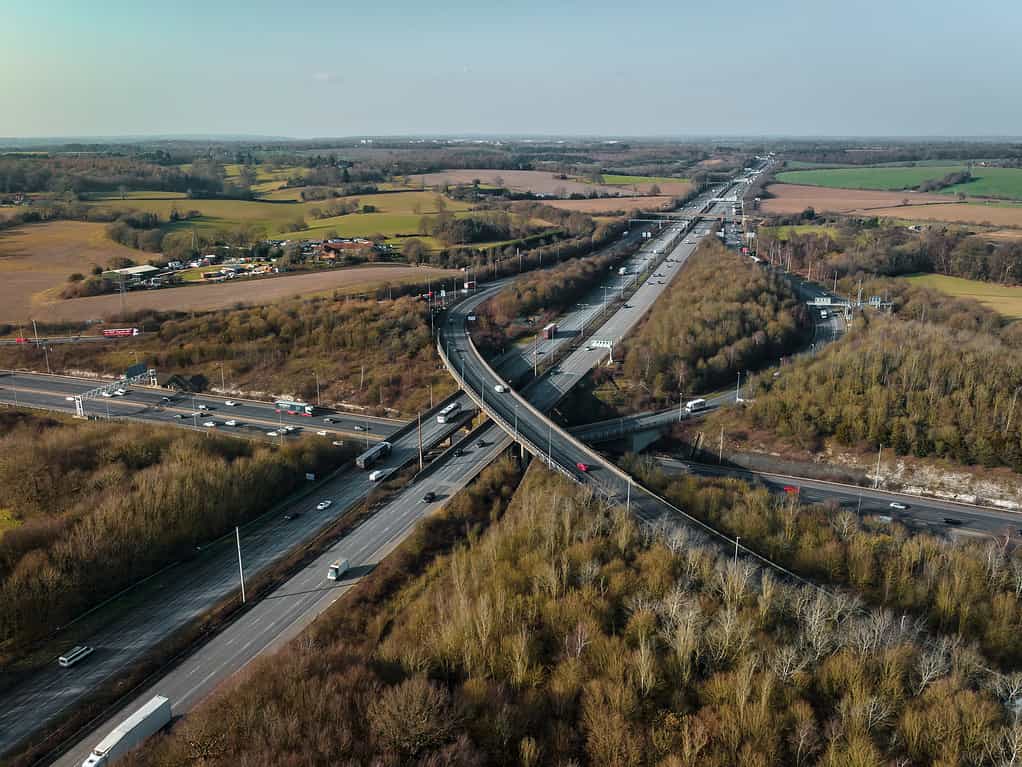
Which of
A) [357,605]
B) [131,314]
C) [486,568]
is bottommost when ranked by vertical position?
[357,605]

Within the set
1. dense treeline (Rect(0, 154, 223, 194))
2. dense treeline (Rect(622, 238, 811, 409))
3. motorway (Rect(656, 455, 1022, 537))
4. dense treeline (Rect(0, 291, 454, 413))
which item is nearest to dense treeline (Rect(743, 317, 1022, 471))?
motorway (Rect(656, 455, 1022, 537))

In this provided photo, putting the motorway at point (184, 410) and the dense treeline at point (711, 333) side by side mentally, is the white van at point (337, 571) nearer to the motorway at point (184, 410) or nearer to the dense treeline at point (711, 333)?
the motorway at point (184, 410)

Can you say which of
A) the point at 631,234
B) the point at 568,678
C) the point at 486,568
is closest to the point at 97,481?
the point at 486,568

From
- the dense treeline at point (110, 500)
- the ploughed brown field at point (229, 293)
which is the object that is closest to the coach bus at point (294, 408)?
the dense treeline at point (110, 500)

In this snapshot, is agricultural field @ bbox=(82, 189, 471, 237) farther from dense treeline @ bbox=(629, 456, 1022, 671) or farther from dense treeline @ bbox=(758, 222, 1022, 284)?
dense treeline @ bbox=(629, 456, 1022, 671)

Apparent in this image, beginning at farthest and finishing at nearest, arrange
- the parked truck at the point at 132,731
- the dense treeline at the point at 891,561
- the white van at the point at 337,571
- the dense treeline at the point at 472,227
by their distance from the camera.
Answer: the dense treeline at the point at 472,227, the white van at the point at 337,571, the dense treeline at the point at 891,561, the parked truck at the point at 132,731

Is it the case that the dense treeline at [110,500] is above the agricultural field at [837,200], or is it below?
below

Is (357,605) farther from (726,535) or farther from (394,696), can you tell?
(726,535)
